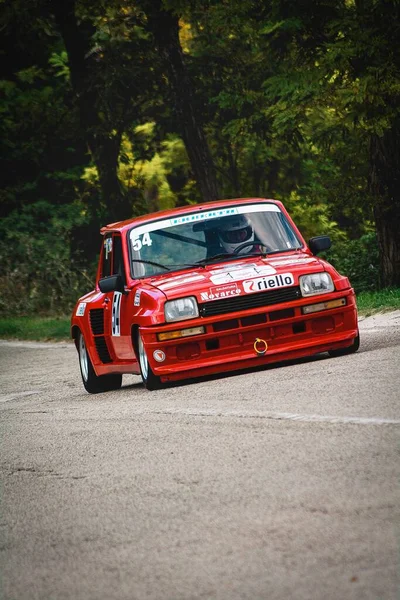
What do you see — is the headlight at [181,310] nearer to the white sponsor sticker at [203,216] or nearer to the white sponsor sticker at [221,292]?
the white sponsor sticker at [221,292]

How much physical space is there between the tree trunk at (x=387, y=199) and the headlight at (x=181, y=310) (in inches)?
454

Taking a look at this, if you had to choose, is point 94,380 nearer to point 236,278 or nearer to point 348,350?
point 236,278

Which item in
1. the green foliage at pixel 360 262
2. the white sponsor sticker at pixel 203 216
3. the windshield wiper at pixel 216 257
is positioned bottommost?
the green foliage at pixel 360 262

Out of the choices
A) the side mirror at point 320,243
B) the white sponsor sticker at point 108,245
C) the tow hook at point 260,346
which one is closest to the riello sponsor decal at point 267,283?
the tow hook at point 260,346

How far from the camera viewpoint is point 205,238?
12422 millimetres

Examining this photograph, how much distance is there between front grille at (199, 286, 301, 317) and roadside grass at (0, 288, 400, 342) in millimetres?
7016

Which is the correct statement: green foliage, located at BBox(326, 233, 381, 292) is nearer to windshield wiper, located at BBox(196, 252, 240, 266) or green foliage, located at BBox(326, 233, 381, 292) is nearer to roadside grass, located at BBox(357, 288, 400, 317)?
roadside grass, located at BBox(357, 288, 400, 317)

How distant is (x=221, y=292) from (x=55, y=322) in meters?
18.8

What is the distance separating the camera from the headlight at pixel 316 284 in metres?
11.4

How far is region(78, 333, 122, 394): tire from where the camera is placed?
44.5 ft

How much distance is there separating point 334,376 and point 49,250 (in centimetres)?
2737

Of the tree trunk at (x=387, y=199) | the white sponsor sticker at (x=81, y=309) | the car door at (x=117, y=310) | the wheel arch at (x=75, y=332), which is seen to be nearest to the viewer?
the car door at (x=117, y=310)

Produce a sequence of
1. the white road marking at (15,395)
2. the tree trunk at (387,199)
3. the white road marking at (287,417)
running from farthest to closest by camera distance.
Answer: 1. the tree trunk at (387,199)
2. the white road marking at (15,395)
3. the white road marking at (287,417)

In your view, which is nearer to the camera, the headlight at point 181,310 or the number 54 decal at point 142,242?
the headlight at point 181,310
